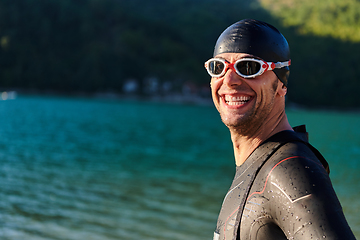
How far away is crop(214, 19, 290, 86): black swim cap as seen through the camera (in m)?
2.12

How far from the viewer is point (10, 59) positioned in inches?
6993

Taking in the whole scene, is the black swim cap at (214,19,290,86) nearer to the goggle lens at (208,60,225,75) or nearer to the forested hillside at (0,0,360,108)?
the goggle lens at (208,60,225,75)

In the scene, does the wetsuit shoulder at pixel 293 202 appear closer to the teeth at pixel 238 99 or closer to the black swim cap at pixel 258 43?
the teeth at pixel 238 99

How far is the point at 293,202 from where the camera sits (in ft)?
5.41

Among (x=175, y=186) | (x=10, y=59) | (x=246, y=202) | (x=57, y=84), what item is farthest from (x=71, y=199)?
(x=10, y=59)

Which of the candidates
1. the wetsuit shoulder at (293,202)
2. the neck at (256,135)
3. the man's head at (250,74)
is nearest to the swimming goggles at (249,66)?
the man's head at (250,74)

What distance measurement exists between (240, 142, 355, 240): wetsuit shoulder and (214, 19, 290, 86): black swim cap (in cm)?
52

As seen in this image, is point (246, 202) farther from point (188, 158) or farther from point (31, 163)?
point (188, 158)

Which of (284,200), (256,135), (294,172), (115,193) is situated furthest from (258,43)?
(115,193)

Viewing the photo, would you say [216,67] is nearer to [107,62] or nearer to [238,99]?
[238,99]

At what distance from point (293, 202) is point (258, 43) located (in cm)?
91

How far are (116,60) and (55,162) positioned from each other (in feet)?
545

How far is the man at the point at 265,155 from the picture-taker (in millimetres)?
1621

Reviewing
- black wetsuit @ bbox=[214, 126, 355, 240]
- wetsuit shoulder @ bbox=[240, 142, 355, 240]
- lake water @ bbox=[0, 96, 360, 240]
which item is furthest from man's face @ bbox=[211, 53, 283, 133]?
lake water @ bbox=[0, 96, 360, 240]
